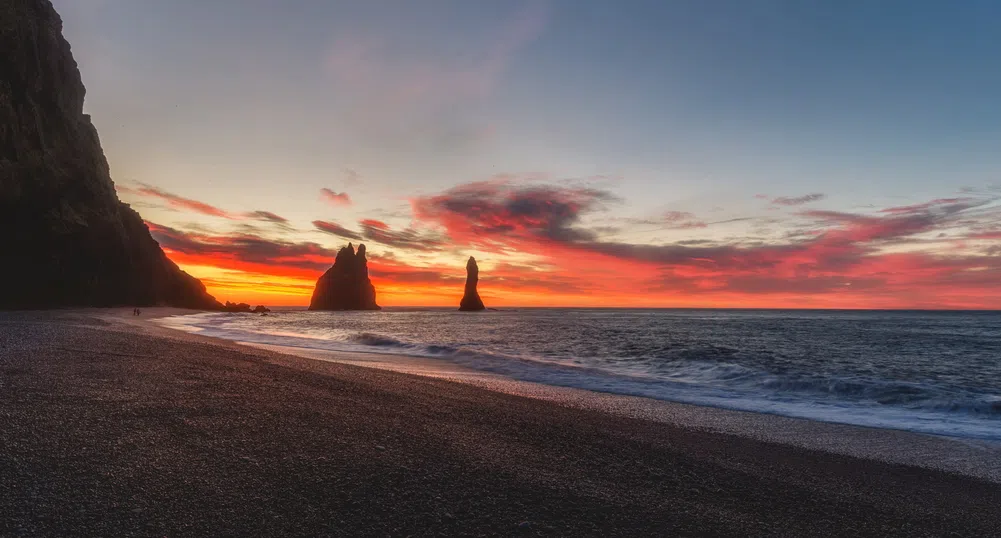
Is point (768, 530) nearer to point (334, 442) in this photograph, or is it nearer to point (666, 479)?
point (666, 479)

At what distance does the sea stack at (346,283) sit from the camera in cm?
14200

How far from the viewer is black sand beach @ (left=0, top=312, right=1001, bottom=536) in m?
3.27

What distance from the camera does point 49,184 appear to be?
37688 millimetres

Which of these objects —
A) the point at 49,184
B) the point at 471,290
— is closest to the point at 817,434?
the point at 49,184

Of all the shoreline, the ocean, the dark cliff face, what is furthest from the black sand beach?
the dark cliff face

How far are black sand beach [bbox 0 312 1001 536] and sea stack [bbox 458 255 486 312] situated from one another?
12941 centimetres

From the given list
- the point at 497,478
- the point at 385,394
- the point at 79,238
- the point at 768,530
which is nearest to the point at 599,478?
the point at 497,478

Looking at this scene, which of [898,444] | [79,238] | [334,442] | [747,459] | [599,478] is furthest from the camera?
→ [79,238]

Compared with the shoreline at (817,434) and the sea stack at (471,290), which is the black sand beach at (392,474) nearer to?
the shoreline at (817,434)

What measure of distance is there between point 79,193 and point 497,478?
55403 millimetres

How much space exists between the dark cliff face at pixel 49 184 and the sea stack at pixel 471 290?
90933 mm

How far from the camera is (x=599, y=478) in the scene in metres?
4.54

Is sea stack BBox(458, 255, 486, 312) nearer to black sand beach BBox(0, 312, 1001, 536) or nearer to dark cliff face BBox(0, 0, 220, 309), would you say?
dark cliff face BBox(0, 0, 220, 309)

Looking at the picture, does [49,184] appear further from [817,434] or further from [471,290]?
[471,290]
